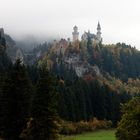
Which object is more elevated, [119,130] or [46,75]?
[46,75]

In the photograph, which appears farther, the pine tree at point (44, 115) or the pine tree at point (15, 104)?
the pine tree at point (15, 104)

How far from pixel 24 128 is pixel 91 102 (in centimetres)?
9237

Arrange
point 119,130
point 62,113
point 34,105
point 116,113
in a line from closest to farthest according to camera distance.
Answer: point 34,105, point 119,130, point 62,113, point 116,113

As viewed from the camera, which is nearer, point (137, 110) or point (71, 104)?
point (137, 110)

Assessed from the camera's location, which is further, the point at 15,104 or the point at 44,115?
the point at 15,104

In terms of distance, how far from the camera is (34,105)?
54.9 metres

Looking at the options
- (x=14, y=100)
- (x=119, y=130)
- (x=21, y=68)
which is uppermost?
(x=21, y=68)

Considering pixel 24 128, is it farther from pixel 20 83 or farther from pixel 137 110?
pixel 137 110

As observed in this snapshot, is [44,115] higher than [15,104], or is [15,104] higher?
[15,104]

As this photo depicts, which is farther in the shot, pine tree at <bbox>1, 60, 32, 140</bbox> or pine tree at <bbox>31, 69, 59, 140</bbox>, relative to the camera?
pine tree at <bbox>1, 60, 32, 140</bbox>

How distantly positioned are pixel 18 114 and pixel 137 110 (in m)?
14.1

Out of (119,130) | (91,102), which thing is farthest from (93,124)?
(119,130)

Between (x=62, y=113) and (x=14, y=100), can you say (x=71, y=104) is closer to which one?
(x=62, y=113)

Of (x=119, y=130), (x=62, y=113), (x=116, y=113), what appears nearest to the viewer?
(x=119, y=130)
